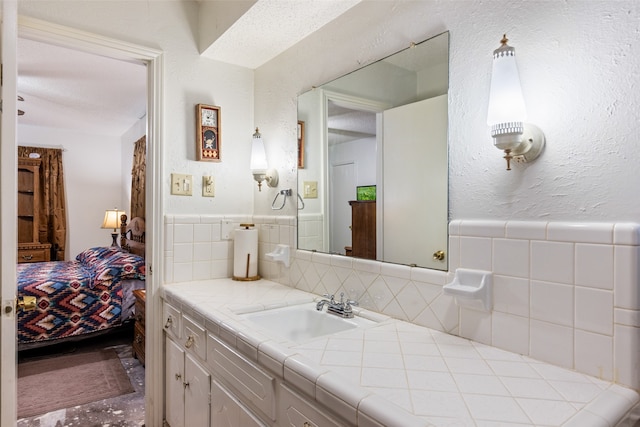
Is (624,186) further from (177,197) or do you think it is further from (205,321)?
(177,197)

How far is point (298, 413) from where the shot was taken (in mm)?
969

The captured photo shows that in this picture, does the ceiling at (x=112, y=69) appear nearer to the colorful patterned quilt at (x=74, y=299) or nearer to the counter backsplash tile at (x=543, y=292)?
the counter backsplash tile at (x=543, y=292)

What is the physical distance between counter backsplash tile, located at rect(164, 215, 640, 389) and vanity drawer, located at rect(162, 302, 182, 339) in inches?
34.2

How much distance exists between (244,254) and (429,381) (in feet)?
4.61

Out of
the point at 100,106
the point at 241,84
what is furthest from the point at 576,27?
the point at 100,106

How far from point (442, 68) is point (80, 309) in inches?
129

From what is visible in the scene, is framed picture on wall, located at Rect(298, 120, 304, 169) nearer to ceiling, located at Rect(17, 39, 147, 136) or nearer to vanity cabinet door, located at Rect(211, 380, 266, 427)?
vanity cabinet door, located at Rect(211, 380, 266, 427)

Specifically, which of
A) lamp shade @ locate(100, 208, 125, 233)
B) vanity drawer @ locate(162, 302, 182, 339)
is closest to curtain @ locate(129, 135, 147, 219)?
lamp shade @ locate(100, 208, 125, 233)

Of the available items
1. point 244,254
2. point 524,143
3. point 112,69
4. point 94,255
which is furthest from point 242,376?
point 94,255

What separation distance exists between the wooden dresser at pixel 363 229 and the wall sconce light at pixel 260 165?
2.08 feet

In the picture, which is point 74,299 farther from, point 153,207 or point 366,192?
point 366,192

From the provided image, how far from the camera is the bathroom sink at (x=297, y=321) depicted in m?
1.50

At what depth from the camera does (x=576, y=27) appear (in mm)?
953

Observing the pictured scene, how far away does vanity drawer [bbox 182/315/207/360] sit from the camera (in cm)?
151
